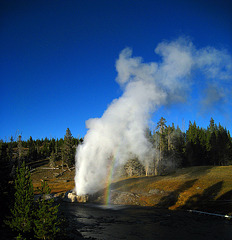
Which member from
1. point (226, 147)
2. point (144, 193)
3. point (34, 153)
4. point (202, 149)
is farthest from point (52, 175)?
point (226, 147)

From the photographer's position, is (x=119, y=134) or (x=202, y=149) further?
(x=202, y=149)

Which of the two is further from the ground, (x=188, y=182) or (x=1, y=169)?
(x=1, y=169)

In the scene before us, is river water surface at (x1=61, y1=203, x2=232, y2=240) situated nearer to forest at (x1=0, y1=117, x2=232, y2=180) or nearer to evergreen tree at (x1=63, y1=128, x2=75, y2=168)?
forest at (x1=0, y1=117, x2=232, y2=180)

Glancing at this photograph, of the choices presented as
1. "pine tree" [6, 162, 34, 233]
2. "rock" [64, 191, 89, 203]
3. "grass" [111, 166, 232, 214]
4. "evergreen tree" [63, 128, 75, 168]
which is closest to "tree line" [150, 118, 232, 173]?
"grass" [111, 166, 232, 214]

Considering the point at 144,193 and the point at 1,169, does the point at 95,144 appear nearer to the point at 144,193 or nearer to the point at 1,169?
the point at 144,193

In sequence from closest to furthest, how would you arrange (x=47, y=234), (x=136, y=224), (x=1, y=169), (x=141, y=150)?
1. (x=47, y=234)
2. (x=1, y=169)
3. (x=136, y=224)
4. (x=141, y=150)

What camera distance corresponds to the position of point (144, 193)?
4478 cm

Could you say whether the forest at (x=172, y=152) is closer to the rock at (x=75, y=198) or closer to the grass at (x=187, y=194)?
the grass at (x=187, y=194)

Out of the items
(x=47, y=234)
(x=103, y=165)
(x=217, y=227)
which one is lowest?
(x=217, y=227)

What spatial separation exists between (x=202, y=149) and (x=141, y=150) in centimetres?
4560

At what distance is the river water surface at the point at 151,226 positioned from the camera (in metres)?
20.0

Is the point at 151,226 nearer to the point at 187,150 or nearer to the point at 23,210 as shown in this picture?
the point at 23,210

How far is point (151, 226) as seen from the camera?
23688 mm

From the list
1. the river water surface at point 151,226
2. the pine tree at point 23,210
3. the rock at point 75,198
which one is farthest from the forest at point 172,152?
the pine tree at point 23,210
